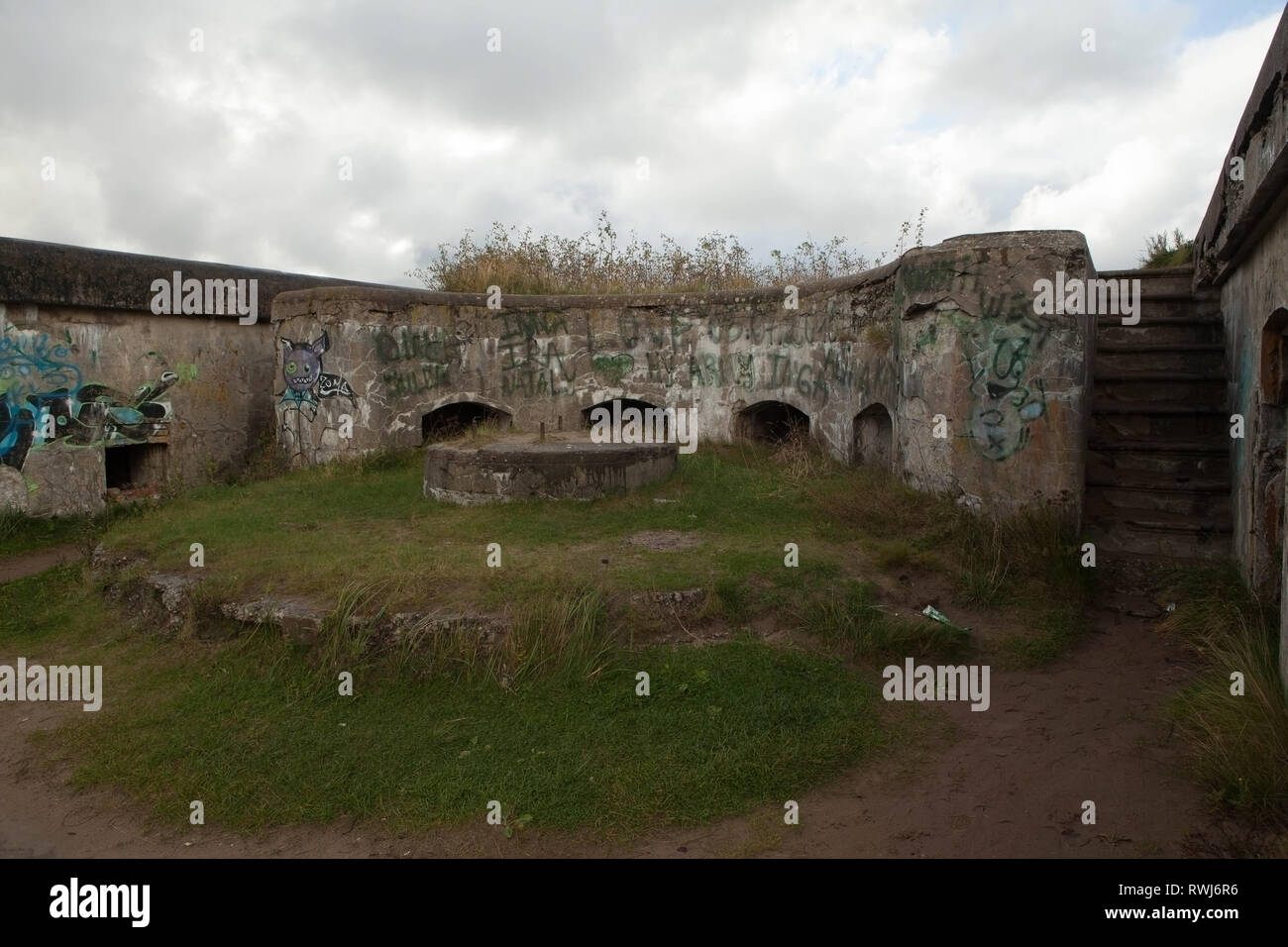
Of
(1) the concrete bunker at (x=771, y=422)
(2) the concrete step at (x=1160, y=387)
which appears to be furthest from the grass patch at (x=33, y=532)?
(2) the concrete step at (x=1160, y=387)

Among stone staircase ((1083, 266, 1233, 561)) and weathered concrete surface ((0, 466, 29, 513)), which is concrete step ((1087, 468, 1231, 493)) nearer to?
stone staircase ((1083, 266, 1233, 561))

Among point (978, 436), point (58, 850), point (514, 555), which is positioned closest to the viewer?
point (58, 850)

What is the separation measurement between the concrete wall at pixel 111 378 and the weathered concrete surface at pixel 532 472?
423 centimetres

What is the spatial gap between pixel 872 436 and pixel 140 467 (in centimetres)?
847

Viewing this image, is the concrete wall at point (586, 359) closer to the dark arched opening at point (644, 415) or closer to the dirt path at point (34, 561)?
the dark arched opening at point (644, 415)

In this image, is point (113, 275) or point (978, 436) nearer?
point (978, 436)

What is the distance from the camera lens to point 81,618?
6051 mm

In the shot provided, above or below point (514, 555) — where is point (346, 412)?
above

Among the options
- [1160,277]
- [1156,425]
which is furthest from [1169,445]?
[1160,277]

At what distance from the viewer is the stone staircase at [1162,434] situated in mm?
6117

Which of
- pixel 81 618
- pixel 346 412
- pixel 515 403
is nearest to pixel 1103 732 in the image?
pixel 81 618

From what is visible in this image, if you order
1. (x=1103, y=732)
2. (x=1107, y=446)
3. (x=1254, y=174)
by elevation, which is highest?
(x=1254, y=174)

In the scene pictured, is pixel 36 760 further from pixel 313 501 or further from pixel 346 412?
pixel 346 412

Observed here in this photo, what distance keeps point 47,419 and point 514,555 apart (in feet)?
20.2
